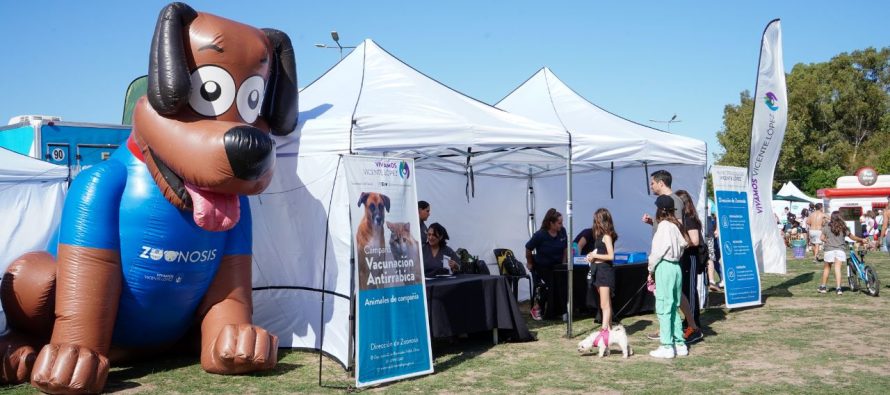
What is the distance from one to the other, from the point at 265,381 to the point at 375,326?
102cm

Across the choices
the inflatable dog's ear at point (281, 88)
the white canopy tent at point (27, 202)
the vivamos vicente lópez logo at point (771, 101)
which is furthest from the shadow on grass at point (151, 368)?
the vivamos vicente lópez logo at point (771, 101)


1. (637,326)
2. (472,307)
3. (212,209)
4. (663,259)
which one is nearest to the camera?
(212,209)

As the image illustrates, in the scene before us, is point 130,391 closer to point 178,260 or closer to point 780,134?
point 178,260

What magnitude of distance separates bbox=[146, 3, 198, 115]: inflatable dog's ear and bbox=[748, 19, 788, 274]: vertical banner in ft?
25.9

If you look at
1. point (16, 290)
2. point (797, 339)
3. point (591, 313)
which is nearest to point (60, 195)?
point (16, 290)

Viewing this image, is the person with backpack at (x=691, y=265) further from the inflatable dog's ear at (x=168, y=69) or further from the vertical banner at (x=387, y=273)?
the inflatable dog's ear at (x=168, y=69)

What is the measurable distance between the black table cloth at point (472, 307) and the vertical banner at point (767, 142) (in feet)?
15.0

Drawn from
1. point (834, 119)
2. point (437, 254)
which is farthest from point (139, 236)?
point (834, 119)

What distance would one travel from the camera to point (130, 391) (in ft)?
18.8

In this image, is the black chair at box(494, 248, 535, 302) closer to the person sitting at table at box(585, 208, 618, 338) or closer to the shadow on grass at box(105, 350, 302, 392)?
the person sitting at table at box(585, 208, 618, 338)

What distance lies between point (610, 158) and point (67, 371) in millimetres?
5681

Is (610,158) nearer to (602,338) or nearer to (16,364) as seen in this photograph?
(602,338)

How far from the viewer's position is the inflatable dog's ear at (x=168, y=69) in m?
5.53

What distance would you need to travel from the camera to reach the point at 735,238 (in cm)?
1009
